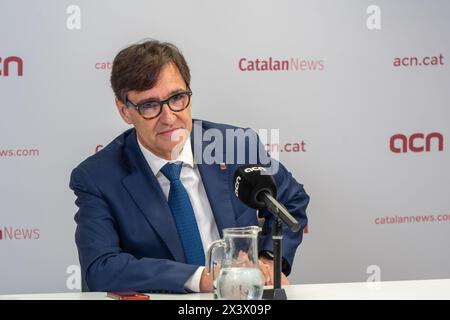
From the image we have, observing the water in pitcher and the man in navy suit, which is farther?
the man in navy suit

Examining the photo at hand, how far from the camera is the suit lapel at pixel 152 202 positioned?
2.94 metres

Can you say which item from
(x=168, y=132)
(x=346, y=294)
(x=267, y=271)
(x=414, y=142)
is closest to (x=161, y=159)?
(x=168, y=132)

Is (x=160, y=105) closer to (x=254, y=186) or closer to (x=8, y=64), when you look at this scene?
(x=254, y=186)

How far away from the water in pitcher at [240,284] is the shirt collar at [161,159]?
101 cm

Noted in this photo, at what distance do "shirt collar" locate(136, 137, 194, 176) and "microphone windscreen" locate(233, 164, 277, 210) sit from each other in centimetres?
90

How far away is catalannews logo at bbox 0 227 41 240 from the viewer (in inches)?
160

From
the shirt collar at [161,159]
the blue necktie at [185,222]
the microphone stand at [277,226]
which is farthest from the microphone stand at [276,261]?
the shirt collar at [161,159]

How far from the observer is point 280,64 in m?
4.28

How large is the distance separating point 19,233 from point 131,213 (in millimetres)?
1306

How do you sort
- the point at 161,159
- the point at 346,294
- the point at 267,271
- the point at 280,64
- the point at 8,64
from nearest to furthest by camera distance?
the point at 346,294, the point at 267,271, the point at 161,159, the point at 8,64, the point at 280,64

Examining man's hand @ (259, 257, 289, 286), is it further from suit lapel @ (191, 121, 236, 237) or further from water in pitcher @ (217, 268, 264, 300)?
water in pitcher @ (217, 268, 264, 300)

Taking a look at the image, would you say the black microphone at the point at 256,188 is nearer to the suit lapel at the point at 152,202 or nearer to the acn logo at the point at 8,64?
the suit lapel at the point at 152,202

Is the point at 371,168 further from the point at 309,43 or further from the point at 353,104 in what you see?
the point at 309,43

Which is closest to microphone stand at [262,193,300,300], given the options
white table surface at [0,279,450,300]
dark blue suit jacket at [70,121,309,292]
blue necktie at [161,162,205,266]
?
white table surface at [0,279,450,300]
